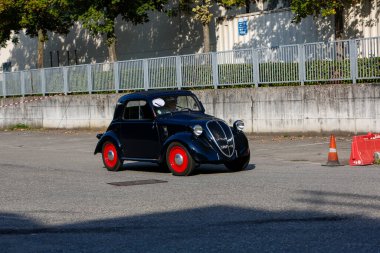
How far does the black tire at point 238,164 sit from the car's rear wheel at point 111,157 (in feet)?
7.86

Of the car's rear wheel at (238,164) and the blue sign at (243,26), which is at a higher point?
the blue sign at (243,26)

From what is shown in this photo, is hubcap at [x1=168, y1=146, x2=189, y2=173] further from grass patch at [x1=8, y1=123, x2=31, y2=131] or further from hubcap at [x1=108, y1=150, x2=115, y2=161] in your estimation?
grass patch at [x1=8, y1=123, x2=31, y2=131]

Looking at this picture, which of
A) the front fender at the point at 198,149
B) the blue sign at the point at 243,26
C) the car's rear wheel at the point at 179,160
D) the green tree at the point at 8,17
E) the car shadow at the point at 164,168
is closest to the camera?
the front fender at the point at 198,149

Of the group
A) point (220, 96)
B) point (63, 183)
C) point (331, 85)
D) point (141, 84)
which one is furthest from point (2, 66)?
point (63, 183)

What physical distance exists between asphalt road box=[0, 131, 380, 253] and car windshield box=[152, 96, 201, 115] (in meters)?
1.25

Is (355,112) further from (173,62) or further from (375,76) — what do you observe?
(173,62)

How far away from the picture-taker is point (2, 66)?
2301 inches

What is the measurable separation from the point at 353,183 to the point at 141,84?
1811 centimetres

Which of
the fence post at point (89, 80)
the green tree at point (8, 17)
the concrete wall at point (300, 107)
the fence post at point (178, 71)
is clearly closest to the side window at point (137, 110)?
the concrete wall at point (300, 107)

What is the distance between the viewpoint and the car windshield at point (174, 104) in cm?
1722

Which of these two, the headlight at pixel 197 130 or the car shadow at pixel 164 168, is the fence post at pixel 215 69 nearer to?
the car shadow at pixel 164 168

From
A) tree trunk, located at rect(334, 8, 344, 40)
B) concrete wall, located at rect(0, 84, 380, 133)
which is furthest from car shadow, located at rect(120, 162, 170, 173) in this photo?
tree trunk, located at rect(334, 8, 344, 40)

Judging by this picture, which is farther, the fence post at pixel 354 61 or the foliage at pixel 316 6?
the foliage at pixel 316 6

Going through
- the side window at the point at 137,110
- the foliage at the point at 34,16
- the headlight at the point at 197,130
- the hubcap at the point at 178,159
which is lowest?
the hubcap at the point at 178,159
